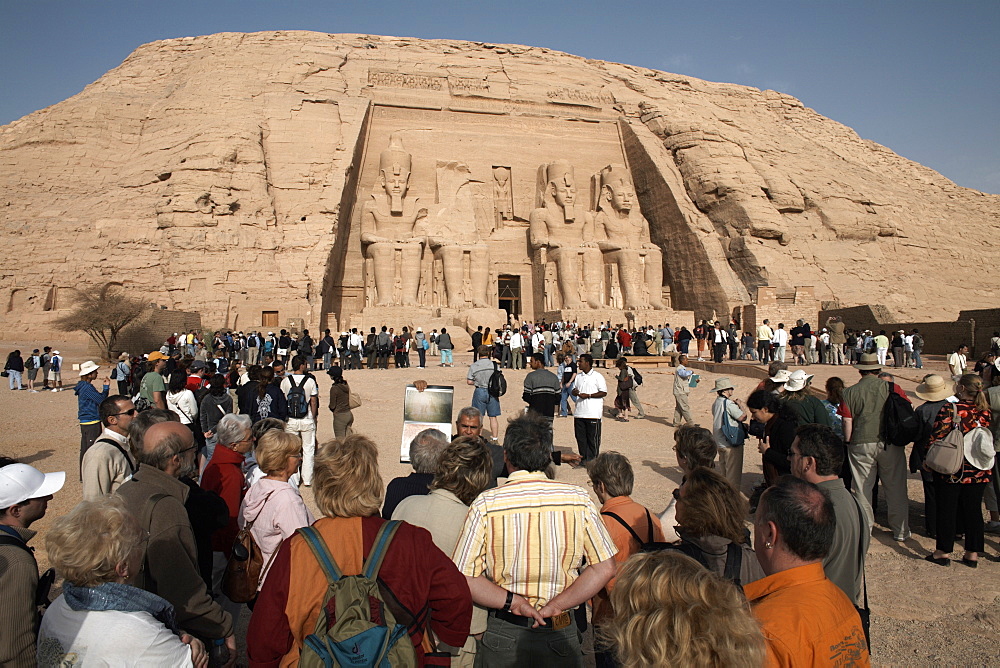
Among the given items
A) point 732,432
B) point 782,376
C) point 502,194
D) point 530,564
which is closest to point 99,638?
point 530,564

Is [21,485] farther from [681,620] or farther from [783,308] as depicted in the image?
[783,308]

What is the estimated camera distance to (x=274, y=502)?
2896mm

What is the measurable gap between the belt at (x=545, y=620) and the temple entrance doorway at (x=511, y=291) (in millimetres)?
22106

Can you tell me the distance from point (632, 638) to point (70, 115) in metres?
26.4

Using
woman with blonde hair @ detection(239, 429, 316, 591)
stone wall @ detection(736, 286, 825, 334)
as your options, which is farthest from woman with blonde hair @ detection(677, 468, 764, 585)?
stone wall @ detection(736, 286, 825, 334)

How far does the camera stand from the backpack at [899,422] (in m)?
4.57

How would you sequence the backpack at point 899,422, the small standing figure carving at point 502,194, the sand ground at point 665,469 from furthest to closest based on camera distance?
the small standing figure carving at point 502,194 → the backpack at point 899,422 → the sand ground at point 665,469

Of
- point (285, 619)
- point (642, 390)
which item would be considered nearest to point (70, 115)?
point (642, 390)

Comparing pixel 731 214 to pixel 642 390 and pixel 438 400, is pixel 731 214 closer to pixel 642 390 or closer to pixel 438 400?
pixel 642 390

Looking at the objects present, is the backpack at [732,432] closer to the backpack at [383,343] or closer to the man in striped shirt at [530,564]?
the man in striped shirt at [530,564]

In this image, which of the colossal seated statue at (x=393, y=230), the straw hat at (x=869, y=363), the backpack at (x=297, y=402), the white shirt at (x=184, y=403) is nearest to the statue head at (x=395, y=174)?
the colossal seated statue at (x=393, y=230)

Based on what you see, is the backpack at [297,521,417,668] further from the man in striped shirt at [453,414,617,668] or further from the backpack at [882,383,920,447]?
the backpack at [882,383,920,447]

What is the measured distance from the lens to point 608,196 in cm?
2433

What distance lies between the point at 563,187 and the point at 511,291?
14.2 feet
